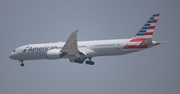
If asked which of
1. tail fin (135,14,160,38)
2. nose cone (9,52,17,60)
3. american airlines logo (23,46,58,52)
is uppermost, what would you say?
tail fin (135,14,160,38)

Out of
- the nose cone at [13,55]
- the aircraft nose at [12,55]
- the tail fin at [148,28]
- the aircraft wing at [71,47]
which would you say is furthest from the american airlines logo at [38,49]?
the tail fin at [148,28]

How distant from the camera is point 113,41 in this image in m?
60.2

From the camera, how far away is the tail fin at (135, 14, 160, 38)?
199 ft

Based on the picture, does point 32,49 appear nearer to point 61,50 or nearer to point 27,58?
point 27,58

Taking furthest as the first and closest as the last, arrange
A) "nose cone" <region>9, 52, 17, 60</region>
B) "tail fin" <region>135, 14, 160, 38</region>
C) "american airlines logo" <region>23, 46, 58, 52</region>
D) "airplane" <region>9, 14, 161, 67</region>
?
"nose cone" <region>9, 52, 17, 60</region> → "american airlines logo" <region>23, 46, 58, 52</region> → "tail fin" <region>135, 14, 160, 38</region> → "airplane" <region>9, 14, 161, 67</region>

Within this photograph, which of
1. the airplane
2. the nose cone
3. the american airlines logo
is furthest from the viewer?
the nose cone

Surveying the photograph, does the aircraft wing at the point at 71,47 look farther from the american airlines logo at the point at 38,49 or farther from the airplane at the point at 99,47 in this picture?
the american airlines logo at the point at 38,49

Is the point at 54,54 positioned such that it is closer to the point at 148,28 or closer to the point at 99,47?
the point at 99,47

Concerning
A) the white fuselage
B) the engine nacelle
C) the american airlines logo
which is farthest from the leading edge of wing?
the american airlines logo

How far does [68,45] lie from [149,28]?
1257 cm

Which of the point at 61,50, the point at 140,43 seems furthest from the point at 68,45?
the point at 140,43

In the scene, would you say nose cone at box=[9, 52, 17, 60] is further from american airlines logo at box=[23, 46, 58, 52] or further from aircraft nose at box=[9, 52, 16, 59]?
american airlines logo at box=[23, 46, 58, 52]

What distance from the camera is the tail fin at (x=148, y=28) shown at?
Result: 199 feet

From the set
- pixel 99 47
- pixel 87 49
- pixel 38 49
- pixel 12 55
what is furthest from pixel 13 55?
pixel 99 47
